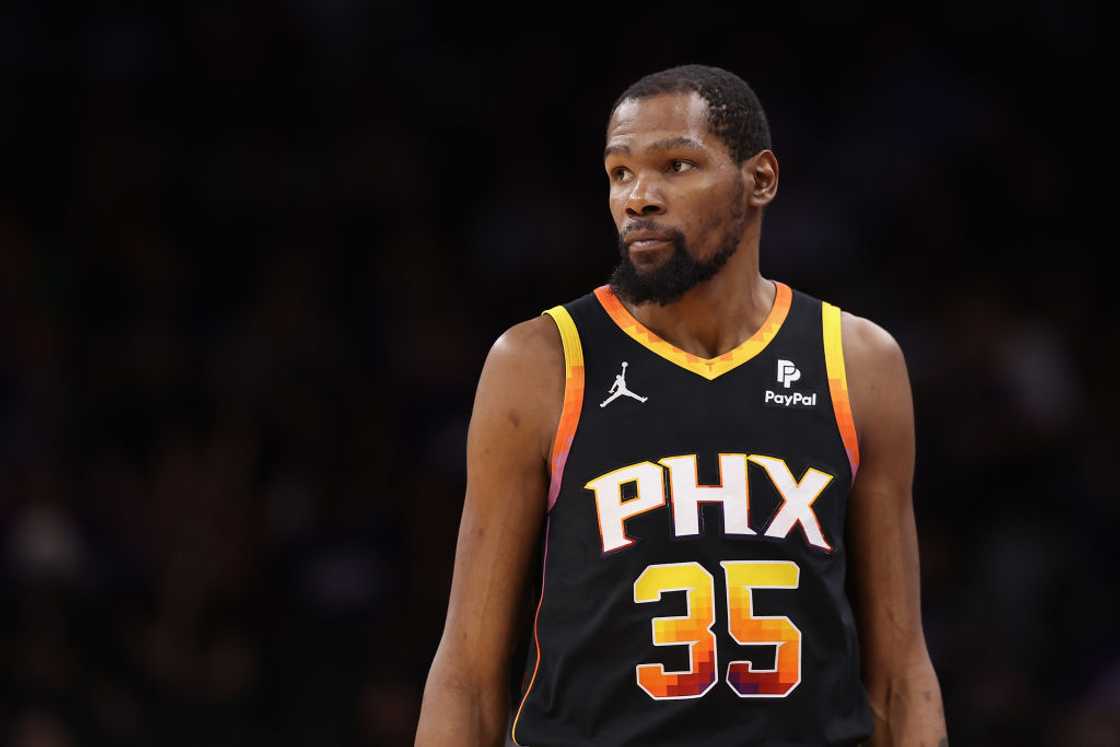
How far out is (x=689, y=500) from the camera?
9.73ft

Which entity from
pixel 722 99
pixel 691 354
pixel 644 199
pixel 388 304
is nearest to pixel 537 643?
pixel 691 354

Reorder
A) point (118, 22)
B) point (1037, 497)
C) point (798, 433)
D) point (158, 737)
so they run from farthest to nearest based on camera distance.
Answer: point (118, 22) < point (1037, 497) < point (158, 737) < point (798, 433)

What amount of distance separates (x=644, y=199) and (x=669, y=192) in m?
0.05

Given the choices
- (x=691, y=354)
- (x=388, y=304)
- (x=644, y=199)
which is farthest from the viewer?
(x=388, y=304)

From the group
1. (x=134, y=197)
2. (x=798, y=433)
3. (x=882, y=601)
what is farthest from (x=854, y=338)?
(x=134, y=197)

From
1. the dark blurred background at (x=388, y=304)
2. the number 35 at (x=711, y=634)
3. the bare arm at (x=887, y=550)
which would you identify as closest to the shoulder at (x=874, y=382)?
the bare arm at (x=887, y=550)

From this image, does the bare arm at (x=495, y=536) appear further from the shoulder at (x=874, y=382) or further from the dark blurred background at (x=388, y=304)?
the dark blurred background at (x=388, y=304)

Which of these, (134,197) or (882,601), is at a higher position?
(134,197)

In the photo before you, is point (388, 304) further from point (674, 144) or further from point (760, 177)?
point (674, 144)

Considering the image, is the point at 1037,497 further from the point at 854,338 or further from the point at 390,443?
the point at 854,338

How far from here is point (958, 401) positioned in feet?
21.4

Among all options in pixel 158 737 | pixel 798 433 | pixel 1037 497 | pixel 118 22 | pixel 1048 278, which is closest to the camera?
pixel 798 433

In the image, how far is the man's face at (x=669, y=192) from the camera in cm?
304

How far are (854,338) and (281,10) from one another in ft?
17.0
